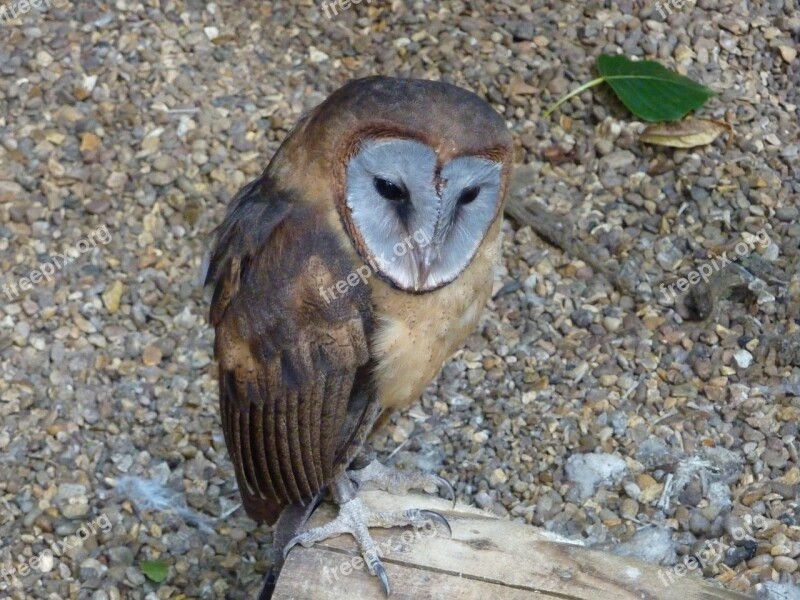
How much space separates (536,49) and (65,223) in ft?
8.21

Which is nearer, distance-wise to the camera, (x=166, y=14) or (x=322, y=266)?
(x=322, y=266)

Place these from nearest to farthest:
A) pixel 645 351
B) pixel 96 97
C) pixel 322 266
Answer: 1. pixel 322 266
2. pixel 645 351
3. pixel 96 97

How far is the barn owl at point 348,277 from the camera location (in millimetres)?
2711

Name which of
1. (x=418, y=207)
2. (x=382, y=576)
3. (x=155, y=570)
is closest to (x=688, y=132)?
(x=418, y=207)

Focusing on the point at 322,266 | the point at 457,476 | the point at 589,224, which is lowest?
the point at 457,476

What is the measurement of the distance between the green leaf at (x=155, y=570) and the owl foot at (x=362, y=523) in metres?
0.86

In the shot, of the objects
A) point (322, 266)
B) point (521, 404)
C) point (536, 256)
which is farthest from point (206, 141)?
point (322, 266)

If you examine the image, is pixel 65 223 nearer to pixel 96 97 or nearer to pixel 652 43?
pixel 96 97

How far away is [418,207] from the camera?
2.72 m

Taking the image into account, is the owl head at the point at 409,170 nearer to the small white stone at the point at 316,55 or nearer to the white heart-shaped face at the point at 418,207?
the white heart-shaped face at the point at 418,207

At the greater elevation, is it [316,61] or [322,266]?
[322,266]

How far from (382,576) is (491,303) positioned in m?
1.97

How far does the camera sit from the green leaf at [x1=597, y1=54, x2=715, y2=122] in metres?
4.93

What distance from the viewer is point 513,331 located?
15.0ft
